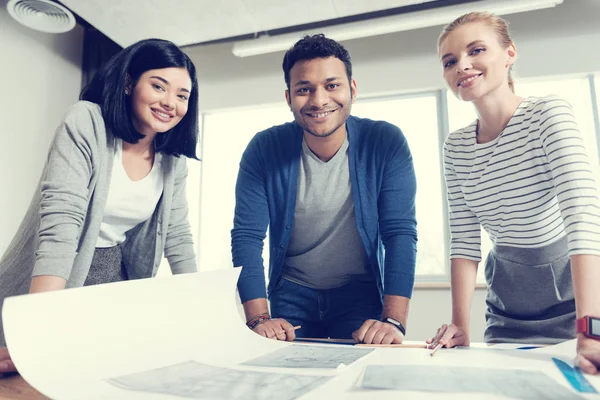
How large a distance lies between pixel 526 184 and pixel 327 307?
1.90 feet

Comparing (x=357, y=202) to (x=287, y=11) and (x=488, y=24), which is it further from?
(x=287, y=11)

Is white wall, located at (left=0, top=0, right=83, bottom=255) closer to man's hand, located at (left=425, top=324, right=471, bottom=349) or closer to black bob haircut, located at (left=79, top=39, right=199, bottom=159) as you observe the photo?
black bob haircut, located at (left=79, top=39, right=199, bottom=159)

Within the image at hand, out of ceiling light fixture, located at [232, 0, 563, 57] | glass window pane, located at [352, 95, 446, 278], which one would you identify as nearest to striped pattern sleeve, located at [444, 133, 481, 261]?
glass window pane, located at [352, 95, 446, 278]

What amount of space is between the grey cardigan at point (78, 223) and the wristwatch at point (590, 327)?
2.80 ft

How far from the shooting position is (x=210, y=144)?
12.8 feet

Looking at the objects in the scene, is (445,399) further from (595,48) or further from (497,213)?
(595,48)

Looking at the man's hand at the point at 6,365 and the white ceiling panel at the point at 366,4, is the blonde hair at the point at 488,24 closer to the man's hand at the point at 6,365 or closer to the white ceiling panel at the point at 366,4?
the man's hand at the point at 6,365

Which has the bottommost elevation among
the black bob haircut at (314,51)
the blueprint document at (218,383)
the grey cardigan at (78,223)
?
the blueprint document at (218,383)

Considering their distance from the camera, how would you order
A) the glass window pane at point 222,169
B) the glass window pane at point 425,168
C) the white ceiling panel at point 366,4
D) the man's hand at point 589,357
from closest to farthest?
1. the man's hand at point 589,357
2. the white ceiling panel at point 366,4
3. the glass window pane at point 425,168
4. the glass window pane at point 222,169

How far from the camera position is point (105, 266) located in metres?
1.13

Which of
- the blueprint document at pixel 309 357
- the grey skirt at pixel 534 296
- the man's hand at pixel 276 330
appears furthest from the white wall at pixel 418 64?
the blueprint document at pixel 309 357

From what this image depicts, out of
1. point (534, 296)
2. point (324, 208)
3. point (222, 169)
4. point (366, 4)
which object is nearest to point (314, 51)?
point (324, 208)

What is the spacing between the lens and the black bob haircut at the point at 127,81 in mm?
1083

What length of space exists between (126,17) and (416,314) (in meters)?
2.90
